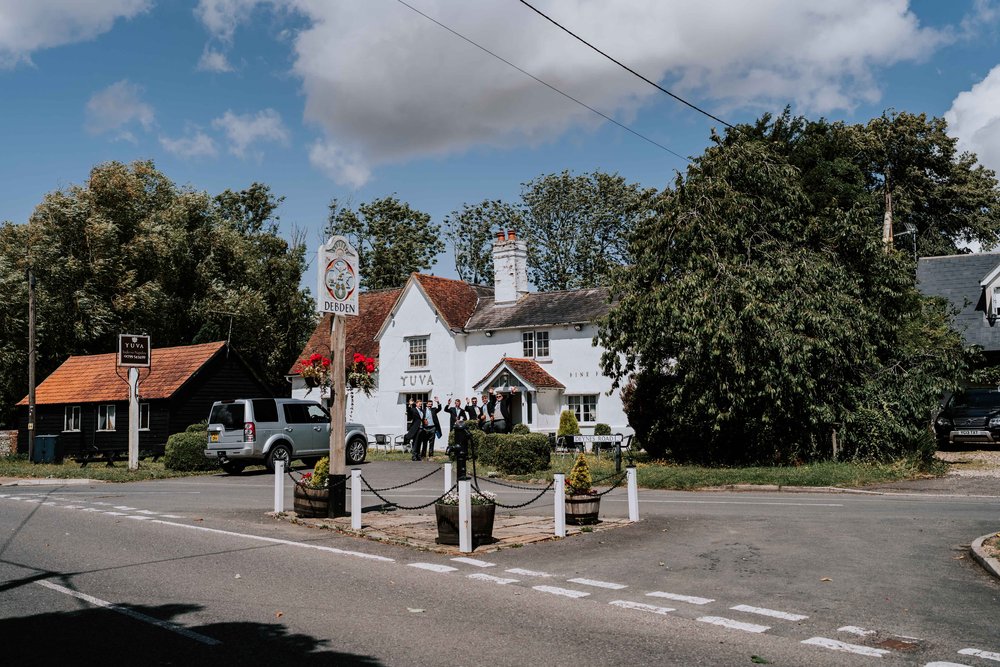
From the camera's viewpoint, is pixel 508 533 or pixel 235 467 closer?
pixel 508 533

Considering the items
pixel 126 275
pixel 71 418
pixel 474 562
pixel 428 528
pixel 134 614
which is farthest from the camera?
pixel 126 275

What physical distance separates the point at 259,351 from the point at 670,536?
4690 centimetres

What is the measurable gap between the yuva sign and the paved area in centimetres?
344

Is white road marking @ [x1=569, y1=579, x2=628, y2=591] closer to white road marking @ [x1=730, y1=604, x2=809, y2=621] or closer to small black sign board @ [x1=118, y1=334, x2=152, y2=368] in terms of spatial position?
white road marking @ [x1=730, y1=604, x2=809, y2=621]

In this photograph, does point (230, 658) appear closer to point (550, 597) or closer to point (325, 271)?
point (550, 597)

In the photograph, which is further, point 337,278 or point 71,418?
point 71,418

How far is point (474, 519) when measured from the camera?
37.7ft

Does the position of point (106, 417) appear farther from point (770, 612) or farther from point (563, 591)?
point (770, 612)

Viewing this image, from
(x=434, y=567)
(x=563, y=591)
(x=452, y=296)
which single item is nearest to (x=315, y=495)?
(x=434, y=567)

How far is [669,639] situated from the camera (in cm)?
684

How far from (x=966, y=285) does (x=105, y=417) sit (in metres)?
38.6

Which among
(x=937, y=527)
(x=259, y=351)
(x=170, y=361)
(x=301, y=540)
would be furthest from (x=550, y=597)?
(x=259, y=351)

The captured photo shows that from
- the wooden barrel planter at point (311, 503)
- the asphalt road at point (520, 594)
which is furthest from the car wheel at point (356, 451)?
the asphalt road at point (520, 594)

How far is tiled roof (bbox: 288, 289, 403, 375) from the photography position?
45750 millimetres
